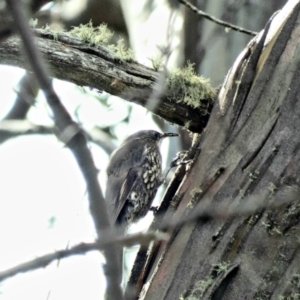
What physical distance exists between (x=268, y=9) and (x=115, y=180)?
4.94 feet

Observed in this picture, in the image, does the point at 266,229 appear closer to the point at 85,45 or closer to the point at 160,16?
the point at 85,45

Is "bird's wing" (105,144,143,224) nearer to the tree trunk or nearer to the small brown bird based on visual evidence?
the small brown bird

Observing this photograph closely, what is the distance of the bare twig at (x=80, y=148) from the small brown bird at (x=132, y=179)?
2.66 m

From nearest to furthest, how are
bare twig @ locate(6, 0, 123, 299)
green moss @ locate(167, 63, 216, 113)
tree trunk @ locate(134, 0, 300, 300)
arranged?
1. bare twig @ locate(6, 0, 123, 299)
2. tree trunk @ locate(134, 0, 300, 300)
3. green moss @ locate(167, 63, 216, 113)

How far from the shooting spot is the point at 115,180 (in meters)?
4.13

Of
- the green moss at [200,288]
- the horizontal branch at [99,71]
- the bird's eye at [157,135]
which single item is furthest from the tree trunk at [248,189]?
the bird's eye at [157,135]

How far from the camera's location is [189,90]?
3.29 m

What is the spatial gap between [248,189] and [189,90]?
62 cm

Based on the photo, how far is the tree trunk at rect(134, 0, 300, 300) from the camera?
2793mm

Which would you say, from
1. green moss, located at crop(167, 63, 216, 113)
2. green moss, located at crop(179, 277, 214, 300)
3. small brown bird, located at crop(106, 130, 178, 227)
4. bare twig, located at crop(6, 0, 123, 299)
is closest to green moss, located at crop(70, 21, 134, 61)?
green moss, located at crop(167, 63, 216, 113)

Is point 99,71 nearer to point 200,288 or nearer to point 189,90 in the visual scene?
point 189,90

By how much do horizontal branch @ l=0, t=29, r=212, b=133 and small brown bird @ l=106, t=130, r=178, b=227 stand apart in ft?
2.91

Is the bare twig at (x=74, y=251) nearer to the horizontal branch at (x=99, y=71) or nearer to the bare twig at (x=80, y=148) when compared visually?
the bare twig at (x=80, y=148)

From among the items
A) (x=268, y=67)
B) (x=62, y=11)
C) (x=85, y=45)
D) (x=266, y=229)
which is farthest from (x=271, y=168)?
(x=62, y=11)
